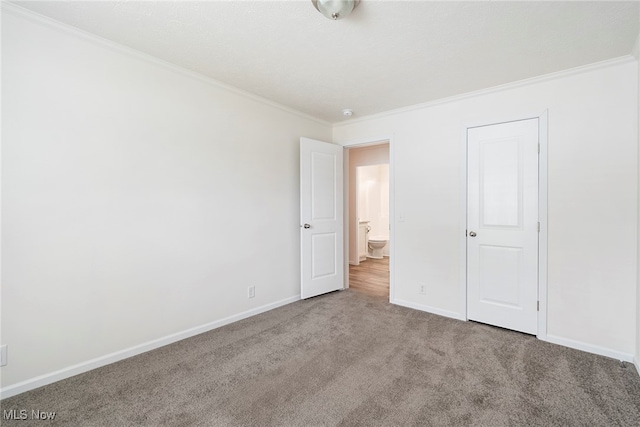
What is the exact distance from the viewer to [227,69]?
8.54 feet

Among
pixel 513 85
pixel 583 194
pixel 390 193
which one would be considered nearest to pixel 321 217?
pixel 390 193

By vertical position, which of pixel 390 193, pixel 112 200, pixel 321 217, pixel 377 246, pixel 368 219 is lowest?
pixel 377 246

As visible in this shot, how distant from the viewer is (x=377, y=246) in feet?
22.0

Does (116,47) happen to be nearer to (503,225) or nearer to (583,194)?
(503,225)

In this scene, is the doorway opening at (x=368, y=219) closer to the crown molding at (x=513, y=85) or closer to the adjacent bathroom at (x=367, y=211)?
the adjacent bathroom at (x=367, y=211)

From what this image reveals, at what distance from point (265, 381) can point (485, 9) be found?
285 cm

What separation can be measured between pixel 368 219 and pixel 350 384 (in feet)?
17.9

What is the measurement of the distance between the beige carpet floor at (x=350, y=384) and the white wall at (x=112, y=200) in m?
0.35

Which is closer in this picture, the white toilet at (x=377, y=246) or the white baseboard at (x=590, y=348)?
the white baseboard at (x=590, y=348)

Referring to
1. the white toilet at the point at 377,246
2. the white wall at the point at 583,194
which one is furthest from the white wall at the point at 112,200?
the white toilet at the point at 377,246

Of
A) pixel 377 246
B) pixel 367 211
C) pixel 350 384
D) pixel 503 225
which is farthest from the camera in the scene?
pixel 367 211

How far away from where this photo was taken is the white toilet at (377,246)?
6.68m

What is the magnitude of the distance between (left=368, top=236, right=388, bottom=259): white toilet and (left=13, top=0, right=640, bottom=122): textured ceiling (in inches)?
167

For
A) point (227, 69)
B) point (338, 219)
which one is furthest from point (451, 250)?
point (227, 69)
